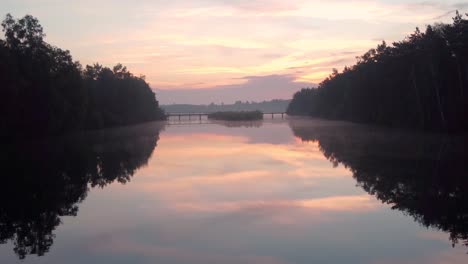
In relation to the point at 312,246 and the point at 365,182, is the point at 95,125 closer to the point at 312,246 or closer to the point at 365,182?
the point at 365,182

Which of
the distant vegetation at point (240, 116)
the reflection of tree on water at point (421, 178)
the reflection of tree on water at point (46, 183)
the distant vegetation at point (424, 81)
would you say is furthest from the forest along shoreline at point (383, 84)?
the distant vegetation at point (240, 116)

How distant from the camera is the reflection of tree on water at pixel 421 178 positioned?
1562 centimetres

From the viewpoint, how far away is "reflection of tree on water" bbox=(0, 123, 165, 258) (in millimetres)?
14820

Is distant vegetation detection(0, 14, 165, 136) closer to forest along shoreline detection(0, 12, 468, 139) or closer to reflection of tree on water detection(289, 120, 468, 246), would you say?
forest along shoreline detection(0, 12, 468, 139)

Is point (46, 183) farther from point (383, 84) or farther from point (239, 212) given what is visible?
point (383, 84)

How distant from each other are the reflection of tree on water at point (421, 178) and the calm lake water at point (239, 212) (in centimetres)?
6

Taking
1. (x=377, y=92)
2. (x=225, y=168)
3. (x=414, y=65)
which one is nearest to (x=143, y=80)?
(x=377, y=92)

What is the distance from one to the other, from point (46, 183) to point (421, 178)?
1648 cm

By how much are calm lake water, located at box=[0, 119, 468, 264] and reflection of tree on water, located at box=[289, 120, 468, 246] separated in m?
0.06

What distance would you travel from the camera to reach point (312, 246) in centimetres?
1274

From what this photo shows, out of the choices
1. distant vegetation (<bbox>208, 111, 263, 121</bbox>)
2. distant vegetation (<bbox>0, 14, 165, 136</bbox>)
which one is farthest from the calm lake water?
distant vegetation (<bbox>208, 111, 263, 121</bbox>)

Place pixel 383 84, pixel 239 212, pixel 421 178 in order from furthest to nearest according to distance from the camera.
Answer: pixel 383 84
pixel 421 178
pixel 239 212

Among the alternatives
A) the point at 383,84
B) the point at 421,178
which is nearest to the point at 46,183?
the point at 421,178

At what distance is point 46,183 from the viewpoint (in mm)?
23750
